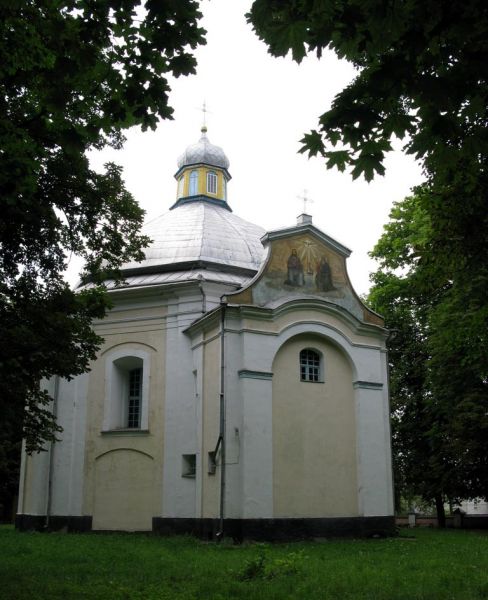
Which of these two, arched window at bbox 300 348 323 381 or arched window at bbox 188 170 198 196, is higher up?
arched window at bbox 188 170 198 196

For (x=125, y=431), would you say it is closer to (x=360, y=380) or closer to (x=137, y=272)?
(x=137, y=272)

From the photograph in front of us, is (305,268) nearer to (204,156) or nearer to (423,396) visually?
(423,396)

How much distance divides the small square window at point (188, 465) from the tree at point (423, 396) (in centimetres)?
761

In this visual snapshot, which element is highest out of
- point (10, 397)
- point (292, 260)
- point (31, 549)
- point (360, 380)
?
point (292, 260)

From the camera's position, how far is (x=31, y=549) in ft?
46.5

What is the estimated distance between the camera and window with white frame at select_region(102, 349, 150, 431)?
20.6 m

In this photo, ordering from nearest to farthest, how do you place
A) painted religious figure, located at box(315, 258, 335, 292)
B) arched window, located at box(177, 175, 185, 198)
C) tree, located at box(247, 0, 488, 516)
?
tree, located at box(247, 0, 488, 516)
painted religious figure, located at box(315, 258, 335, 292)
arched window, located at box(177, 175, 185, 198)

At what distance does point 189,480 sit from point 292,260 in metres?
6.96

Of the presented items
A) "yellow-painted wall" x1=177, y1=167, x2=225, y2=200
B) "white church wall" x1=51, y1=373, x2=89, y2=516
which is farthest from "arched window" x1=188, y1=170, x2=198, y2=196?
"white church wall" x1=51, y1=373, x2=89, y2=516

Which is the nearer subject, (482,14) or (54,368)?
(482,14)

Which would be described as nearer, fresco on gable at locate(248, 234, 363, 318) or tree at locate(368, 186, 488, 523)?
fresco on gable at locate(248, 234, 363, 318)

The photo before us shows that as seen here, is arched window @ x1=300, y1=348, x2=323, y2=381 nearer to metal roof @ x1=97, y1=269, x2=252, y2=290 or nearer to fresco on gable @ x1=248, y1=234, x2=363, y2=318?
fresco on gable @ x1=248, y1=234, x2=363, y2=318

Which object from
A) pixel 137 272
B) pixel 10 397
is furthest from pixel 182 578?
pixel 137 272

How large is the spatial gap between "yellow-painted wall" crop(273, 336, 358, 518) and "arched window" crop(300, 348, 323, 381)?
0.18m
